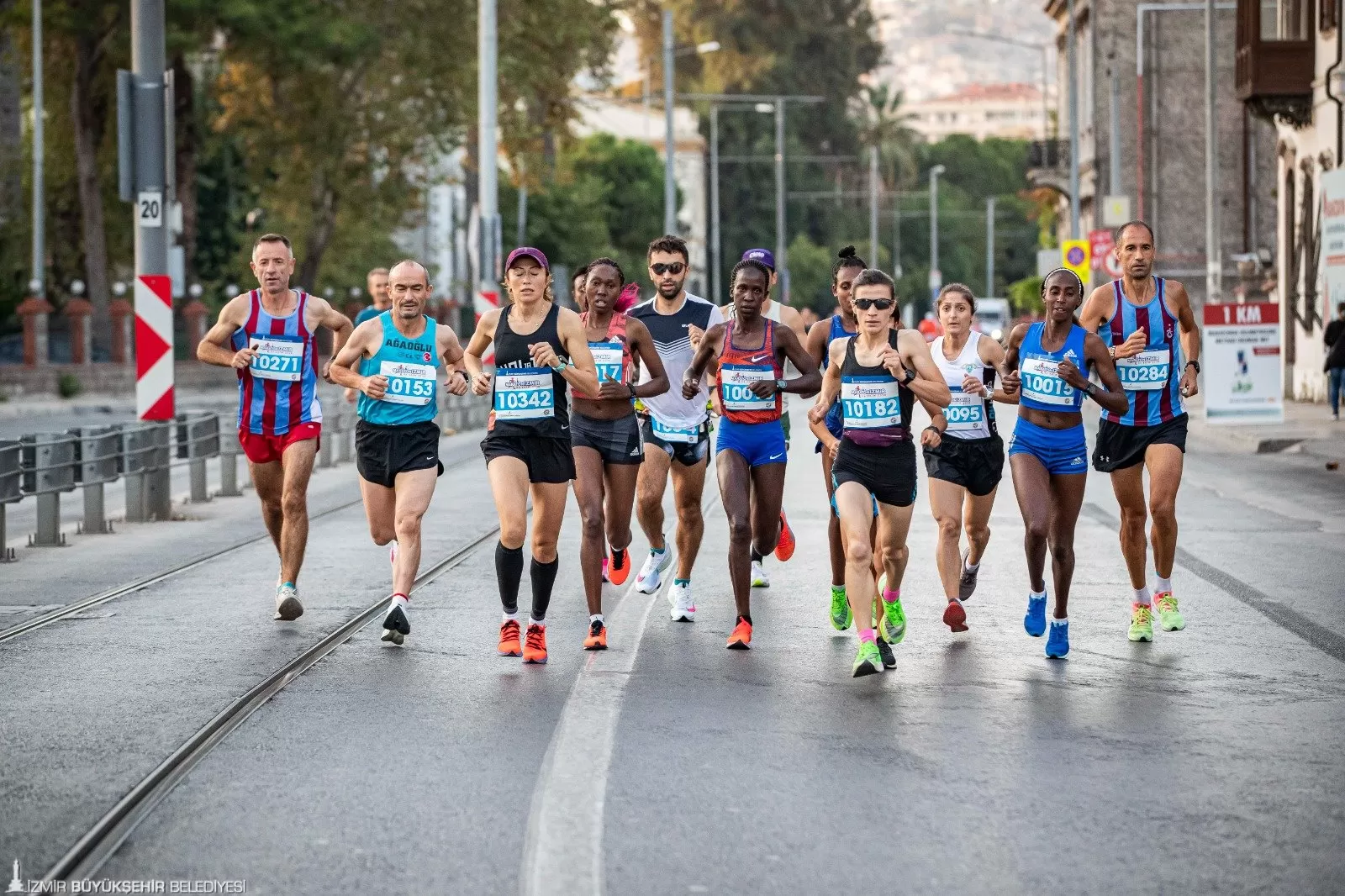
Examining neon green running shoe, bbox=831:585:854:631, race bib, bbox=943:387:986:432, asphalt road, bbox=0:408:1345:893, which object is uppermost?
race bib, bbox=943:387:986:432

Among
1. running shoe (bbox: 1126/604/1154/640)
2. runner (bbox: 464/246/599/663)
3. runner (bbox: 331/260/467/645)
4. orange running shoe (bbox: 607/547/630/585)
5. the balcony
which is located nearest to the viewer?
runner (bbox: 464/246/599/663)

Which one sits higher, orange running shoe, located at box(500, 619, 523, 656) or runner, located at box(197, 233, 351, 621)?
runner, located at box(197, 233, 351, 621)

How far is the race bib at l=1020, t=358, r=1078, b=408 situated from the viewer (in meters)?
10.4

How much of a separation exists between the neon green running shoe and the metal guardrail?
6.13 meters

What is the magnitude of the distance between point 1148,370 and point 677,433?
238 cm

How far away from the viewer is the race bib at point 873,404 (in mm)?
10008

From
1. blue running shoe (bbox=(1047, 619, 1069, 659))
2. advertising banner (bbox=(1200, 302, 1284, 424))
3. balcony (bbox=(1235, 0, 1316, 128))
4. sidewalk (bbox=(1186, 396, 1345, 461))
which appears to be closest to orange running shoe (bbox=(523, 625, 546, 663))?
blue running shoe (bbox=(1047, 619, 1069, 659))

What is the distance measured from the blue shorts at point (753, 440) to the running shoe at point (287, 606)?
2.31m

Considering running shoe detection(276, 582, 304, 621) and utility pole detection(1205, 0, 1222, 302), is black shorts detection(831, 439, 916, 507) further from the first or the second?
utility pole detection(1205, 0, 1222, 302)

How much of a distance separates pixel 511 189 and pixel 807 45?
1047 inches

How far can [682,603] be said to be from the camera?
11.7 m

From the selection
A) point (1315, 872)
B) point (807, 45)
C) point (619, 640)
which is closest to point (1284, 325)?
point (619, 640)

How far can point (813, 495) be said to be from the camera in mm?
20812

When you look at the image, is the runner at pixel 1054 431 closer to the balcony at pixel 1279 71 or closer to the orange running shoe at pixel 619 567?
the orange running shoe at pixel 619 567
